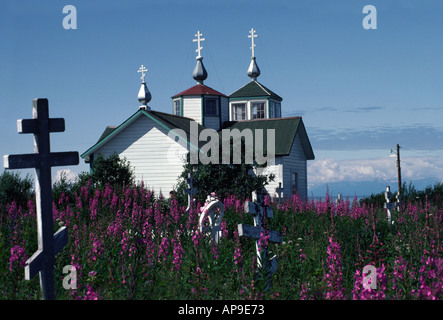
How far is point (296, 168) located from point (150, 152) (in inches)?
394

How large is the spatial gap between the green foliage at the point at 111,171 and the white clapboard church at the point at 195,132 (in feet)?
3.49

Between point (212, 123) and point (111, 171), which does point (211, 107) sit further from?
point (111, 171)

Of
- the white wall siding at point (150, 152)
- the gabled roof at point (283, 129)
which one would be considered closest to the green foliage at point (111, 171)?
the white wall siding at point (150, 152)

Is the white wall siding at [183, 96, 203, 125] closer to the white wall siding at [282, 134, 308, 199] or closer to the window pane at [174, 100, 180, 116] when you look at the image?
the window pane at [174, 100, 180, 116]

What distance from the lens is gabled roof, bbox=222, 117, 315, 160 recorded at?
30.2 meters

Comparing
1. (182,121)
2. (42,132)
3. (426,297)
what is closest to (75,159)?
(42,132)

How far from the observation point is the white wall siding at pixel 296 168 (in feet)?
101

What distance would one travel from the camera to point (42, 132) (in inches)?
277

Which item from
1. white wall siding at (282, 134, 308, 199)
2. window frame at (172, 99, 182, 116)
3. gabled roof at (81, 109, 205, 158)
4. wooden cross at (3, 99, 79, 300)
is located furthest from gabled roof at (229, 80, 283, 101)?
wooden cross at (3, 99, 79, 300)

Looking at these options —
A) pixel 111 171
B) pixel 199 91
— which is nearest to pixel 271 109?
pixel 199 91

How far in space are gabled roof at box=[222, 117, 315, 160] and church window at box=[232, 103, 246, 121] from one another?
12.9 feet

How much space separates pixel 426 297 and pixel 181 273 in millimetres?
3649
